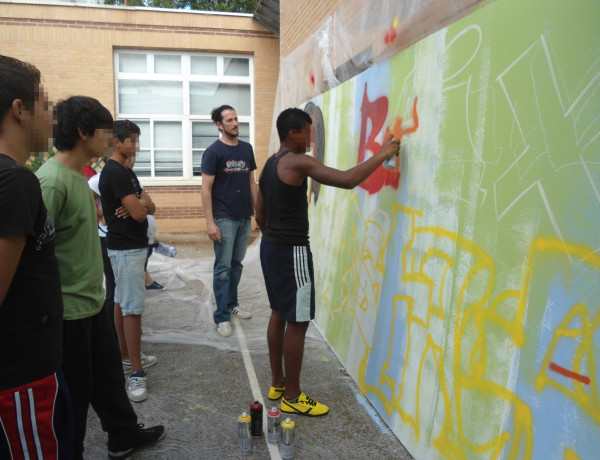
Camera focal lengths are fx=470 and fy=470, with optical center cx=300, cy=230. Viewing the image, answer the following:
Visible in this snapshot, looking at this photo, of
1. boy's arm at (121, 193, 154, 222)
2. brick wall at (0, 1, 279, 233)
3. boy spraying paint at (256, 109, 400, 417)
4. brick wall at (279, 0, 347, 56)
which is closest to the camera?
boy spraying paint at (256, 109, 400, 417)

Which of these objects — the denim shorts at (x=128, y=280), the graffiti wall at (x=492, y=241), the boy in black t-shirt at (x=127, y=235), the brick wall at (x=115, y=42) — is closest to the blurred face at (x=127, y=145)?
the boy in black t-shirt at (x=127, y=235)

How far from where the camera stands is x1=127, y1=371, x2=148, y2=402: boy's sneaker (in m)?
3.23

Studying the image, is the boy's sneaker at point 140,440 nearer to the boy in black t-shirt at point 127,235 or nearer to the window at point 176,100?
the boy in black t-shirt at point 127,235

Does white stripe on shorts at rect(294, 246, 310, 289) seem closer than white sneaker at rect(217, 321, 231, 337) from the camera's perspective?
Yes

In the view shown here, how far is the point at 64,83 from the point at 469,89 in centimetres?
1013

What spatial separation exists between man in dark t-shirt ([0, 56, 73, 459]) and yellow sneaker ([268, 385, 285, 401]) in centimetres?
173

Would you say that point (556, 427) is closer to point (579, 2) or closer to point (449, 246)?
point (449, 246)

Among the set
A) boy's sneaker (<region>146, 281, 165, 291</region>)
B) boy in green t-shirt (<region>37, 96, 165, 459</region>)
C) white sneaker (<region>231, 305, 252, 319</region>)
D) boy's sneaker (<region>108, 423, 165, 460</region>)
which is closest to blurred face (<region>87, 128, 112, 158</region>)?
boy in green t-shirt (<region>37, 96, 165, 459</region>)

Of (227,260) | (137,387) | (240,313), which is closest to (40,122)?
(137,387)

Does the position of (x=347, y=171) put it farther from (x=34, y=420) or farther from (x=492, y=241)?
(x=34, y=420)

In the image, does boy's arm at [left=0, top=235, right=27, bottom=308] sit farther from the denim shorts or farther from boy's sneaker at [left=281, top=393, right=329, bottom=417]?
boy's sneaker at [left=281, top=393, right=329, bottom=417]

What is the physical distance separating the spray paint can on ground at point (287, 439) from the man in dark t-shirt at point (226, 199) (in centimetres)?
196

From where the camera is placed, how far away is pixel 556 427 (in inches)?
64.3

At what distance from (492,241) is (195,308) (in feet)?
13.1
